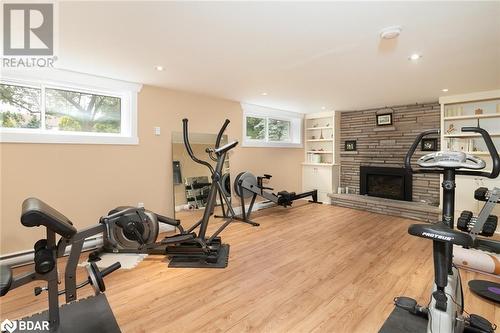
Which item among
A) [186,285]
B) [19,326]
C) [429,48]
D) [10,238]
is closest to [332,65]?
[429,48]

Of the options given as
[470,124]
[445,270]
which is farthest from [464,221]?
[470,124]

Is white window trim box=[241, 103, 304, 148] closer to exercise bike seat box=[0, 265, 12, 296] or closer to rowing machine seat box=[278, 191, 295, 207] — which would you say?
rowing machine seat box=[278, 191, 295, 207]

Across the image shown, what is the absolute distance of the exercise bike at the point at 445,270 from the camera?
1403 millimetres

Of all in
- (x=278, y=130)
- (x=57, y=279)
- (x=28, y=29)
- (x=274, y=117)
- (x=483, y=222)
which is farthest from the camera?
(x=278, y=130)

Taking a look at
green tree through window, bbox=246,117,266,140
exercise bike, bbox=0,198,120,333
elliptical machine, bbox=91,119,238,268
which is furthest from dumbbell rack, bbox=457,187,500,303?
green tree through window, bbox=246,117,266,140

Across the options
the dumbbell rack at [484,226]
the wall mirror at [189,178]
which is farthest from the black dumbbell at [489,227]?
the wall mirror at [189,178]

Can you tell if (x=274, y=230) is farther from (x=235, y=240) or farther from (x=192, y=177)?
(x=192, y=177)

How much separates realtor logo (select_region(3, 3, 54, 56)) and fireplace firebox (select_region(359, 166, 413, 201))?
5.90 metres

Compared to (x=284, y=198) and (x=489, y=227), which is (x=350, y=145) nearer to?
(x=284, y=198)

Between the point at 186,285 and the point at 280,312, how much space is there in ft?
3.10

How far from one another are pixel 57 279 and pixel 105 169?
2.11 meters

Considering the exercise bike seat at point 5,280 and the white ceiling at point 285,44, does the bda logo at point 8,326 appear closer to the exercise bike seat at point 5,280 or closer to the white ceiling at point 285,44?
the exercise bike seat at point 5,280

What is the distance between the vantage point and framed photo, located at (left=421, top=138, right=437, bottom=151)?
482cm

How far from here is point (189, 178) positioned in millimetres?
4172
